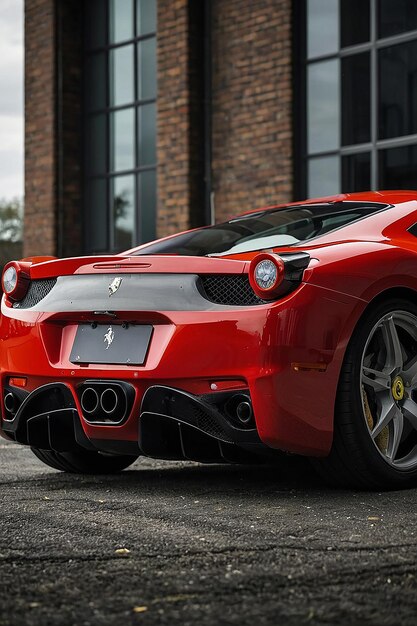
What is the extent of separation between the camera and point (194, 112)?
12.2 metres

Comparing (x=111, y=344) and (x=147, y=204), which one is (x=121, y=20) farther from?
(x=111, y=344)

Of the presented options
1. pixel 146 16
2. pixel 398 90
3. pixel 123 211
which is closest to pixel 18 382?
pixel 398 90

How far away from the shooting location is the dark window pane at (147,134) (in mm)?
13008

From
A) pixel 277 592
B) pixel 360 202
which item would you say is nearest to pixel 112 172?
pixel 360 202

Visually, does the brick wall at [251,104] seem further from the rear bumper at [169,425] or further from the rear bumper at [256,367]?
the rear bumper at [256,367]

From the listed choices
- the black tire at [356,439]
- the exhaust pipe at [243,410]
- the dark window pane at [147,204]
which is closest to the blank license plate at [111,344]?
the exhaust pipe at [243,410]

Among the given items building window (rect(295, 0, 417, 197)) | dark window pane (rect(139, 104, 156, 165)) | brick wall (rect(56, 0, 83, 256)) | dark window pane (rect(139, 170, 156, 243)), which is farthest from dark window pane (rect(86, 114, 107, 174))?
building window (rect(295, 0, 417, 197))

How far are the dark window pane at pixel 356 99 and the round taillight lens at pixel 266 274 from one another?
6.56m

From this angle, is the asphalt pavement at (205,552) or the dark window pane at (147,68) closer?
the asphalt pavement at (205,552)

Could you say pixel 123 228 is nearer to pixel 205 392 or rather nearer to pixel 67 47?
pixel 67 47

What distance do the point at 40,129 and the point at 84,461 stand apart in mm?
9635

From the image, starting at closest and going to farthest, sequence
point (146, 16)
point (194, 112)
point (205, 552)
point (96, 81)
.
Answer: point (205, 552) < point (194, 112) < point (146, 16) < point (96, 81)

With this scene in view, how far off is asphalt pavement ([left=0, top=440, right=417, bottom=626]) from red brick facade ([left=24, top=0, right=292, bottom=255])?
689 centimetres

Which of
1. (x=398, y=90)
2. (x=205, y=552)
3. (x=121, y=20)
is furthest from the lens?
(x=121, y=20)
